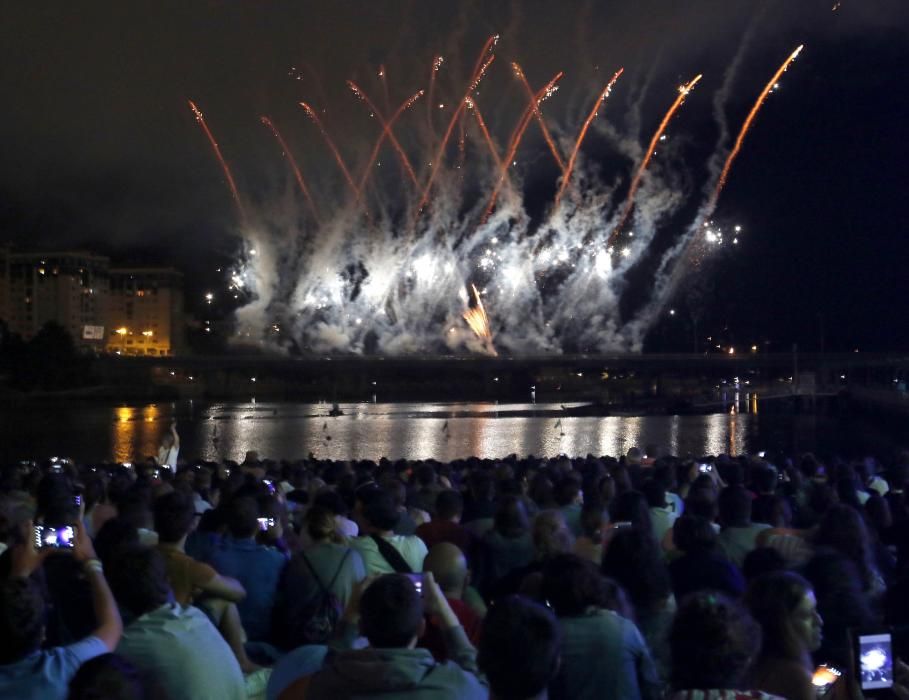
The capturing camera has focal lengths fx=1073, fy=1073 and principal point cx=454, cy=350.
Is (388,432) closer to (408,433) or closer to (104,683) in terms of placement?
(408,433)

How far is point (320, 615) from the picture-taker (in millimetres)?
4559

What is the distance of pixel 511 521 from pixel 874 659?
2.59 meters

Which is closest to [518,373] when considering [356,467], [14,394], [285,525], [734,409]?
[734,409]

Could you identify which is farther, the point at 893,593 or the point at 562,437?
the point at 562,437

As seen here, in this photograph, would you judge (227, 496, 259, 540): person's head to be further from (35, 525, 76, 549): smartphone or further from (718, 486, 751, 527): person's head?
(718, 486, 751, 527): person's head

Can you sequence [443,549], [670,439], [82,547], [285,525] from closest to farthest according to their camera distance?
[82,547] < [443,549] < [285,525] < [670,439]

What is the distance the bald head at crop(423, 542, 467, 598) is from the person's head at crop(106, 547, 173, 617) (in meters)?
1.22

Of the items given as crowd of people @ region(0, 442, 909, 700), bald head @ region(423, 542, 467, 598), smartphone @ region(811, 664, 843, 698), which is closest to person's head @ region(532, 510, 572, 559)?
crowd of people @ region(0, 442, 909, 700)

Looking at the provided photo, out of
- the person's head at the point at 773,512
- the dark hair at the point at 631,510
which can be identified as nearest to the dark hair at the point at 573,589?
the dark hair at the point at 631,510

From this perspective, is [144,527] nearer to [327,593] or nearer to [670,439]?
[327,593]

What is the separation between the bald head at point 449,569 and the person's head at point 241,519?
105cm

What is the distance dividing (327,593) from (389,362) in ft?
243

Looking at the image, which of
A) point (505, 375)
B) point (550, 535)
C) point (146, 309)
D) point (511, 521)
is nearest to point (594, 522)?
point (511, 521)

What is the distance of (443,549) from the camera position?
174 inches
